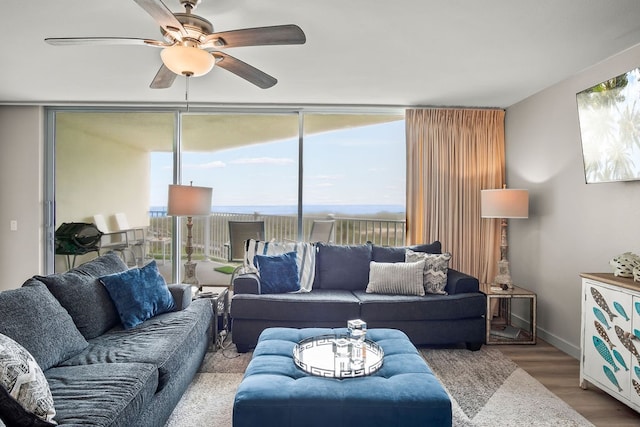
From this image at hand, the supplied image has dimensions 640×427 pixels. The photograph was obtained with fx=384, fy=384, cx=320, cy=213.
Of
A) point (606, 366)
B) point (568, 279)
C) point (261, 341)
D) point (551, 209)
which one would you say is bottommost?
point (606, 366)

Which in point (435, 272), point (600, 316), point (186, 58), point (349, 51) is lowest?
point (600, 316)

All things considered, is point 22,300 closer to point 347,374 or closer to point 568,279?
point 347,374

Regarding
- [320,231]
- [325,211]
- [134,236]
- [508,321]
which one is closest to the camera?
[508,321]

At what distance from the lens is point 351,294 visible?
3.72 m

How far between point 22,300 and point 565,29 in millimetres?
3643

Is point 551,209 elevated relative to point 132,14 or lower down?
lower down

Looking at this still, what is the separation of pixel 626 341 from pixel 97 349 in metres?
3.16

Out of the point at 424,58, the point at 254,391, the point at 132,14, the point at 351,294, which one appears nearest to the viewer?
the point at 254,391

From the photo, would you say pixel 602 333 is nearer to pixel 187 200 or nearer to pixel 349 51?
pixel 349 51

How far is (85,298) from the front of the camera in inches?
96.7

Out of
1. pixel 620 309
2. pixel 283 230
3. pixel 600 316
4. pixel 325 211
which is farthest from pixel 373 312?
pixel 283 230

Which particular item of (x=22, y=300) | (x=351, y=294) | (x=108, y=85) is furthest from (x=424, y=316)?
(x=108, y=85)

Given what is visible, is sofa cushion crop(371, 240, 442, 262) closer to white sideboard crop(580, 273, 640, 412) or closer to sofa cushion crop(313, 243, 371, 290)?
sofa cushion crop(313, 243, 371, 290)

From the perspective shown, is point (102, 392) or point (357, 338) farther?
point (357, 338)
